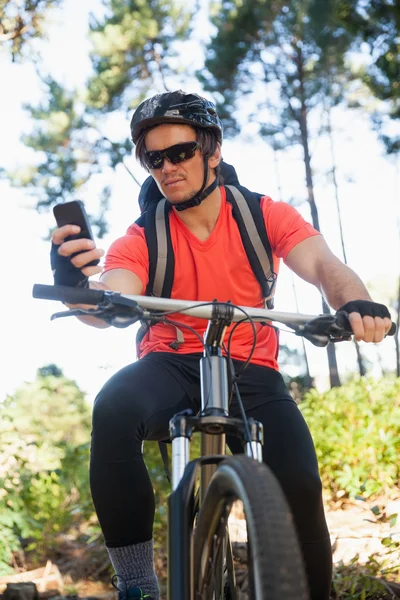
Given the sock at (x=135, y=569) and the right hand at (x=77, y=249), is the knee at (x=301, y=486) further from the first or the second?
the right hand at (x=77, y=249)

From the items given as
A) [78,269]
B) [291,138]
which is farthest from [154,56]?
[78,269]

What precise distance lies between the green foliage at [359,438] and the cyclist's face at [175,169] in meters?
3.47

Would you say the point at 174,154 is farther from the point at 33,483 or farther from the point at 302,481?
the point at 33,483

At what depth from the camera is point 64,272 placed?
8.16ft

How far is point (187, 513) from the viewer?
2141mm

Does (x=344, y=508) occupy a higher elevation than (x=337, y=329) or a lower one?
lower

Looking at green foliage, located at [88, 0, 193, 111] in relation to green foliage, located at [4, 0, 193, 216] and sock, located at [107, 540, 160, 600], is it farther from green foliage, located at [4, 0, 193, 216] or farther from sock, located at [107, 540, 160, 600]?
sock, located at [107, 540, 160, 600]

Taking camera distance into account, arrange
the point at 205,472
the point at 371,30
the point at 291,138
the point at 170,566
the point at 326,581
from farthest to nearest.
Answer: the point at 291,138 < the point at 371,30 < the point at 326,581 < the point at 205,472 < the point at 170,566

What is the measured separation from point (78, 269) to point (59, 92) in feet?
54.7

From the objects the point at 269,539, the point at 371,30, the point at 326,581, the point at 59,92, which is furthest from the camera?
the point at 59,92

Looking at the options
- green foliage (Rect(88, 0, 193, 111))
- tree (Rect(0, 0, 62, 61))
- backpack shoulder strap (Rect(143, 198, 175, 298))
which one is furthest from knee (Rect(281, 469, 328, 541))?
green foliage (Rect(88, 0, 193, 111))

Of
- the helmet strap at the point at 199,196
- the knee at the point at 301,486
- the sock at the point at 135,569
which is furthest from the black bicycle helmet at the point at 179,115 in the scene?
the sock at the point at 135,569

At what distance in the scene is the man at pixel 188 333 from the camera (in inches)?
110

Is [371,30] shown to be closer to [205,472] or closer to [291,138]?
[291,138]
